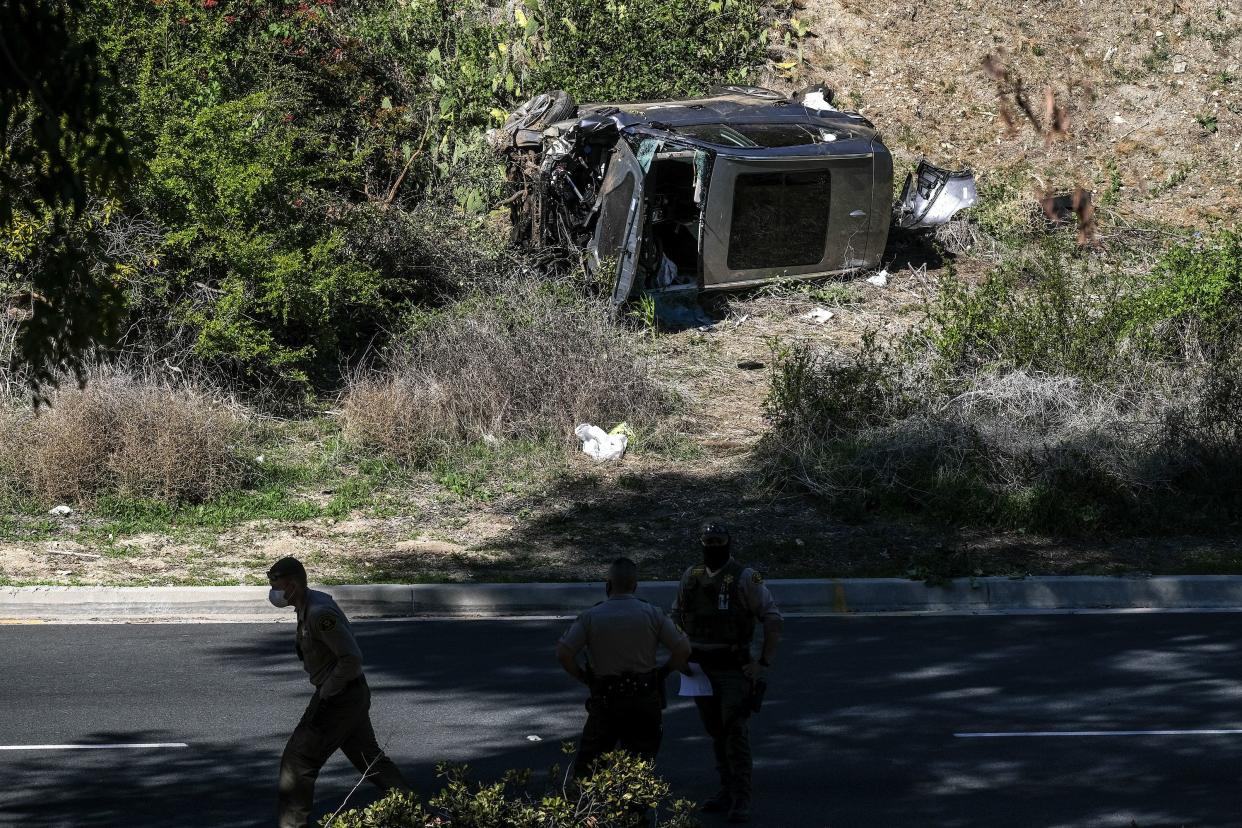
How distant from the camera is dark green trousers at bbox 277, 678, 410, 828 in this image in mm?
5875

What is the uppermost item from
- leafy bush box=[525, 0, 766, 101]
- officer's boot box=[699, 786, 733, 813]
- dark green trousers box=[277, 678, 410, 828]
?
leafy bush box=[525, 0, 766, 101]

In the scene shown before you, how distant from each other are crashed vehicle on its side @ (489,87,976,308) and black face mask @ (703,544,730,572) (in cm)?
900

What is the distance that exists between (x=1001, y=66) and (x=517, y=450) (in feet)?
44.0

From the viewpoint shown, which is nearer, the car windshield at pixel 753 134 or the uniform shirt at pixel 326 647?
the uniform shirt at pixel 326 647

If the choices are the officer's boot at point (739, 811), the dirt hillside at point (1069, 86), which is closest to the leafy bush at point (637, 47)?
the dirt hillside at point (1069, 86)

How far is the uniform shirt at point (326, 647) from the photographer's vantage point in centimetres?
596

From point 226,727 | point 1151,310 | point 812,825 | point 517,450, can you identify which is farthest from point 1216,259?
point 226,727

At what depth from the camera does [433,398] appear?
13.1 metres

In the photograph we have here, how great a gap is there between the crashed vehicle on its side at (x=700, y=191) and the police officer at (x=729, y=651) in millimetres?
9068

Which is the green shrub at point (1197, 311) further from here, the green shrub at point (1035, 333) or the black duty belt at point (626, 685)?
the black duty belt at point (626, 685)

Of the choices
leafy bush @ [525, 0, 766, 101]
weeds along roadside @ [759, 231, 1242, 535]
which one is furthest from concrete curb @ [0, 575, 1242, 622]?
leafy bush @ [525, 0, 766, 101]

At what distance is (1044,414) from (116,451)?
8120mm

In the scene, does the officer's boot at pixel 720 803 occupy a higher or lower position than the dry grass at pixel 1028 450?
lower

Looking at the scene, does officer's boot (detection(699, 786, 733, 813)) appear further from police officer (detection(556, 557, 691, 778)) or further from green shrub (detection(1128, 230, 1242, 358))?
green shrub (detection(1128, 230, 1242, 358))
